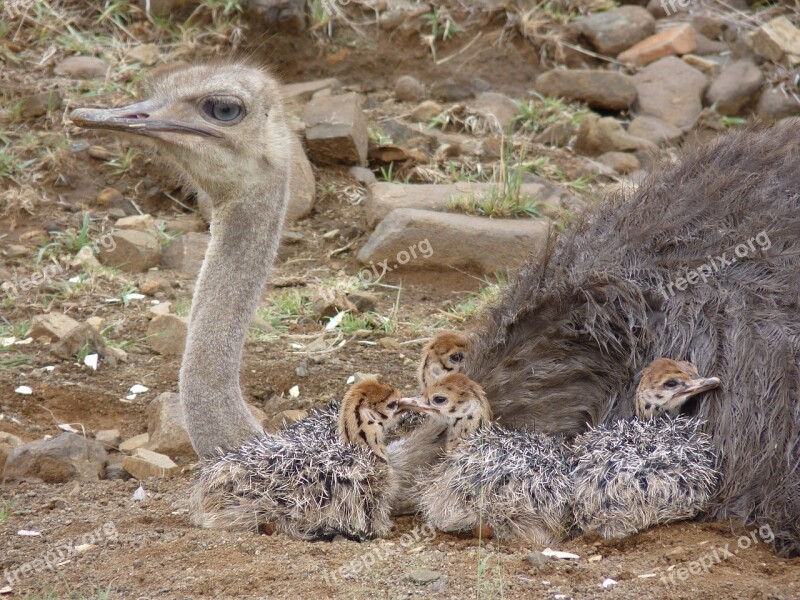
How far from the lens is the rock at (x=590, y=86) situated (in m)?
9.34

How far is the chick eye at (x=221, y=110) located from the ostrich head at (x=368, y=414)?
124cm

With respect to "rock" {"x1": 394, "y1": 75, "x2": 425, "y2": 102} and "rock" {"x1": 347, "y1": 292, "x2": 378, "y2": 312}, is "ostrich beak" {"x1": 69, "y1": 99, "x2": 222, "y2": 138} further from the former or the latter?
"rock" {"x1": 394, "y1": 75, "x2": 425, "y2": 102}

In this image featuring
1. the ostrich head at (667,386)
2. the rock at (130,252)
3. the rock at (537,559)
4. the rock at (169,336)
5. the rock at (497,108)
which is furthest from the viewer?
the rock at (497,108)

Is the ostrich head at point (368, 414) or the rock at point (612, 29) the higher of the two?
the rock at point (612, 29)

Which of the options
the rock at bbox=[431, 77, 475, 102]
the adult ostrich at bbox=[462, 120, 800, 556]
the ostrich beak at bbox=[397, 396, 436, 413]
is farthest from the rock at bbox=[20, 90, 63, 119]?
the ostrich beak at bbox=[397, 396, 436, 413]

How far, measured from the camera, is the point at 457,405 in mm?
4266

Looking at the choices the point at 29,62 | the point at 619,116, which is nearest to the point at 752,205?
the point at 619,116

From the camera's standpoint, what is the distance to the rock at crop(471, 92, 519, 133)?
8.99m

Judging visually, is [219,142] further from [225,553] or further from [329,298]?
[329,298]

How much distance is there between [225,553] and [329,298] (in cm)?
298

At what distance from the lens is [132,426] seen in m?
5.86

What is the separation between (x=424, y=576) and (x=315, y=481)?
55 centimetres

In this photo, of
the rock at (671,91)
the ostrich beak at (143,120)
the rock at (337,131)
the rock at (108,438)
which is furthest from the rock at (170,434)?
the rock at (671,91)

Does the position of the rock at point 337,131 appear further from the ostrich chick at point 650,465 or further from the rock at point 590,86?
the ostrich chick at point 650,465
